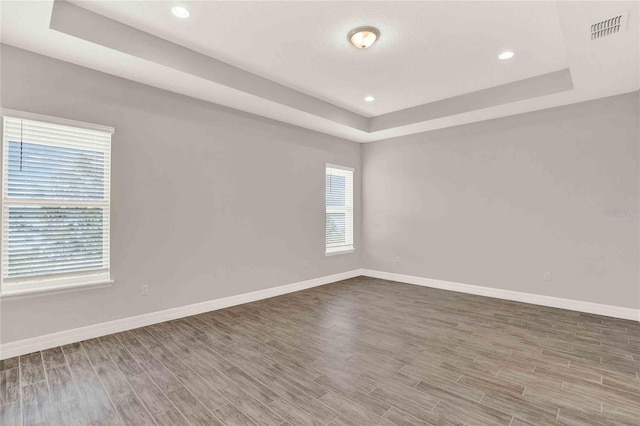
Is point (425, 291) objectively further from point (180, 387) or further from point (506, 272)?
point (180, 387)

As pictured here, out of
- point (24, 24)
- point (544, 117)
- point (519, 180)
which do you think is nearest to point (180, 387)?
point (24, 24)

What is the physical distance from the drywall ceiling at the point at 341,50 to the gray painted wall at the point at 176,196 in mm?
259

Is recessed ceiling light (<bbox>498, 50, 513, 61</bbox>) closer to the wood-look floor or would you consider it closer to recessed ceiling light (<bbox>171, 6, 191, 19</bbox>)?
the wood-look floor

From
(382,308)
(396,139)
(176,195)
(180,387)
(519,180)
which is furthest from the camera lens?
(396,139)

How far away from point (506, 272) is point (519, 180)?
1.42 m

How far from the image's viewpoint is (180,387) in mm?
2275

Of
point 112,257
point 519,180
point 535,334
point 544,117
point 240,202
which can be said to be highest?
point 544,117

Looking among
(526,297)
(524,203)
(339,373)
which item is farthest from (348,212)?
(339,373)

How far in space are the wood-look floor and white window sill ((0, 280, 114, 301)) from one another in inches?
21.1

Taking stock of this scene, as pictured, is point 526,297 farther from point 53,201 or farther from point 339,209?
point 53,201

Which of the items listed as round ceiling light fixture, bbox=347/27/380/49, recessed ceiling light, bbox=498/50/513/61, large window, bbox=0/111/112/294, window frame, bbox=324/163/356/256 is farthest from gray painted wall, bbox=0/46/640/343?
round ceiling light fixture, bbox=347/27/380/49

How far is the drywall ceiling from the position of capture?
2.66m

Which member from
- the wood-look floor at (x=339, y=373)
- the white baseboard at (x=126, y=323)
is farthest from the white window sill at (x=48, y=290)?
the wood-look floor at (x=339, y=373)

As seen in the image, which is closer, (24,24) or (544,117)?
(24,24)
